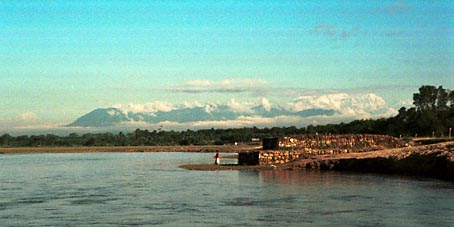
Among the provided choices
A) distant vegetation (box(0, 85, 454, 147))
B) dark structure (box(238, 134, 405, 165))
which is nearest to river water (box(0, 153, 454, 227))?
dark structure (box(238, 134, 405, 165))

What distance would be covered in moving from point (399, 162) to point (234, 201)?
17.3 m

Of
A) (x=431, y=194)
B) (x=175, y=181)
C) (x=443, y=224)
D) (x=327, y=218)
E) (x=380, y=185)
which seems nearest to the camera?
(x=443, y=224)

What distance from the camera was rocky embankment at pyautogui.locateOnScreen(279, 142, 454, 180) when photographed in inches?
1446

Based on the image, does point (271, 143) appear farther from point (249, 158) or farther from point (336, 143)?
point (336, 143)

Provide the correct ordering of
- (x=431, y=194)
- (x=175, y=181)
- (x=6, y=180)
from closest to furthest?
(x=431, y=194), (x=175, y=181), (x=6, y=180)

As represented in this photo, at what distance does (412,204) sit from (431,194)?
317 centimetres

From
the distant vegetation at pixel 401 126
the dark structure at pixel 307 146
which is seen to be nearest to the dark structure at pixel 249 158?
the dark structure at pixel 307 146

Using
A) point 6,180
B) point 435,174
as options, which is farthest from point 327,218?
point 6,180

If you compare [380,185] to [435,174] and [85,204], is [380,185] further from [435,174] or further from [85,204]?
[85,204]

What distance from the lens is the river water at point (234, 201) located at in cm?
2145

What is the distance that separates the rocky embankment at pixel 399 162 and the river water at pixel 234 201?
2474 millimetres

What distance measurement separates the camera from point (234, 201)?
26484 mm

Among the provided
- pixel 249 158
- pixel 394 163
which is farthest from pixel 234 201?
pixel 249 158

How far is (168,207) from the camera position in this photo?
25.0 meters
